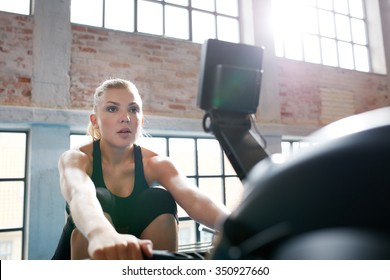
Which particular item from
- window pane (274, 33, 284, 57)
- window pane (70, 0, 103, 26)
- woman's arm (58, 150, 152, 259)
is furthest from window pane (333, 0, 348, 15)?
woman's arm (58, 150, 152, 259)

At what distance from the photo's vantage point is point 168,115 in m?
3.21

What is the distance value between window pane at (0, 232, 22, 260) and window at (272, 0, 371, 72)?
10.6 ft

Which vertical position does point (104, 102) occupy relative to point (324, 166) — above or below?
above

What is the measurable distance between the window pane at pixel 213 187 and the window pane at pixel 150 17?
1527 mm

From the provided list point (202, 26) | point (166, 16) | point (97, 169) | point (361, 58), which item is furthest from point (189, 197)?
point (361, 58)

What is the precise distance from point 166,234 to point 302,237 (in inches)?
42.3

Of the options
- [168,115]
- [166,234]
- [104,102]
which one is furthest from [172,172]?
[168,115]

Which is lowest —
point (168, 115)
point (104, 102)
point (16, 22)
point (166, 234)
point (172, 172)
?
point (166, 234)

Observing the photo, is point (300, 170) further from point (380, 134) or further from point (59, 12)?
point (59, 12)

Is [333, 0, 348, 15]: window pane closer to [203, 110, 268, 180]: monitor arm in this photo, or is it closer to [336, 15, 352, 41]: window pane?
[336, 15, 352, 41]: window pane

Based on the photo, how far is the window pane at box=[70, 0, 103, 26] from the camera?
306 cm

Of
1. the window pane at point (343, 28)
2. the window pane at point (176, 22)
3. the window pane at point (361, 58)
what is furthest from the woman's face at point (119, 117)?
the window pane at point (361, 58)

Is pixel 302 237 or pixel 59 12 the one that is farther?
pixel 59 12

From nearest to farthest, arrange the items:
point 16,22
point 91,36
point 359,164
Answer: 1. point 359,164
2. point 16,22
3. point 91,36
